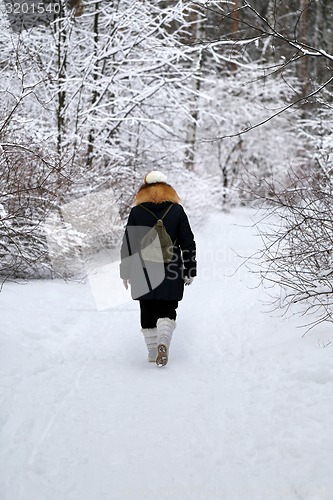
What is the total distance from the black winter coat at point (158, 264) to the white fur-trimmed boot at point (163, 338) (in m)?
0.23

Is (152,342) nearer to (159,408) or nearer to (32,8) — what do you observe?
(159,408)

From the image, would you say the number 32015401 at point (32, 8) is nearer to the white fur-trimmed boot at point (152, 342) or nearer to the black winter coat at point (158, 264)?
the black winter coat at point (158, 264)

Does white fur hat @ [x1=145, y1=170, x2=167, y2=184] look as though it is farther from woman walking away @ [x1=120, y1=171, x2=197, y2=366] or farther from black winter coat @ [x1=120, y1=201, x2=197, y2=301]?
black winter coat @ [x1=120, y1=201, x2=197, y2=301]

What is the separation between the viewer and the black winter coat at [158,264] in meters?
4.61

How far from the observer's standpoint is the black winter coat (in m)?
4.61

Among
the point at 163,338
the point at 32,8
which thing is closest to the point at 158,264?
the point at 163,338

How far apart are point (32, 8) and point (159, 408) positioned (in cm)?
799

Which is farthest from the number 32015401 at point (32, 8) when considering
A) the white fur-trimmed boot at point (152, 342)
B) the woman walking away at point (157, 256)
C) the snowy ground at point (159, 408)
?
the white fur-trimmed boot at point (152, 342)

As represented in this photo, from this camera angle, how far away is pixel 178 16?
8680mm

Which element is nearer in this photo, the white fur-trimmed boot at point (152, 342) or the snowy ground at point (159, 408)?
the snowy ground at point (159, 408)

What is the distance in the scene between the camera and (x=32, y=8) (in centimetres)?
877

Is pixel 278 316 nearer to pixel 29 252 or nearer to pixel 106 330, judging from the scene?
pixel 106 330

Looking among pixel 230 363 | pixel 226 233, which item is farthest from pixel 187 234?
pixel 226 233

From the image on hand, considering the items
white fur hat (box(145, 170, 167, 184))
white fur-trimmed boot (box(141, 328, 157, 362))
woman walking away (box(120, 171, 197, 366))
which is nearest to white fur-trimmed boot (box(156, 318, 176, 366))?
woman walking away (box(120, 171, 197, 366))
